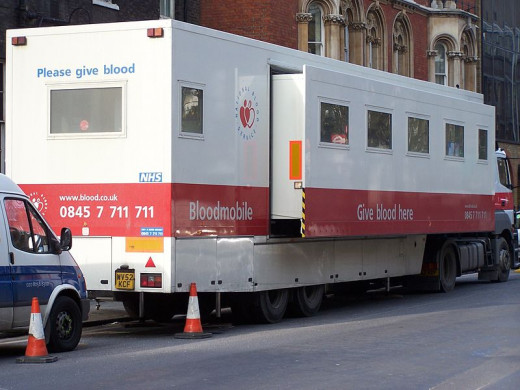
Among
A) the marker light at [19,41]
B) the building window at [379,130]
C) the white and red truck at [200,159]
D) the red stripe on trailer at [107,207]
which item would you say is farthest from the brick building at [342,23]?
the building window at [379,130]

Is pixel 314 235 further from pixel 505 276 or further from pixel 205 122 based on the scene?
pixel 505 276

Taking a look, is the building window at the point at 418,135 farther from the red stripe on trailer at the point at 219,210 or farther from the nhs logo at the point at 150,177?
the nhs logo at the point at 150,177

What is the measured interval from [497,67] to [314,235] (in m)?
34.2

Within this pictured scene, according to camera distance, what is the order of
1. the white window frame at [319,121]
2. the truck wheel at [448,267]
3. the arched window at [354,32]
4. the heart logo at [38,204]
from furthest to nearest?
the arched window at [354,32], the truck wheel at [448,267], the white window frame at [319,121], the heart logo at [38,204]

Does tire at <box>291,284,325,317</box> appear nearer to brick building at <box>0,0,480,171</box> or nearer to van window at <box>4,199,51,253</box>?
van window at <box>4,199,51,253</box>

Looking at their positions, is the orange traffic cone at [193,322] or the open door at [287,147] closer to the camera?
the orange traffic cone at [193,322]

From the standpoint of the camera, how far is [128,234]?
14.8m

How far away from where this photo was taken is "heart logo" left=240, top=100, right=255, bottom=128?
16062 mm

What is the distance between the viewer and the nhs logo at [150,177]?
1471cm

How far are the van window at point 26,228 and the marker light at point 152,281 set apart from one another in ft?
5.65

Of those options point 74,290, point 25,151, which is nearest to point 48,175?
point 25,151

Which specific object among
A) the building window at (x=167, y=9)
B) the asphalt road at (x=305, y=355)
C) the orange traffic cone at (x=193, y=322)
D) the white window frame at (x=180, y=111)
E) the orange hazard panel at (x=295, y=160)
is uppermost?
the building window at (x=167, y=9)

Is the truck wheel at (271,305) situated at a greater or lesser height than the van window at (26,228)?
lesser

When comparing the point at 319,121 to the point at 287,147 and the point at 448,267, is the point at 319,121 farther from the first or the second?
the point at 448,267
